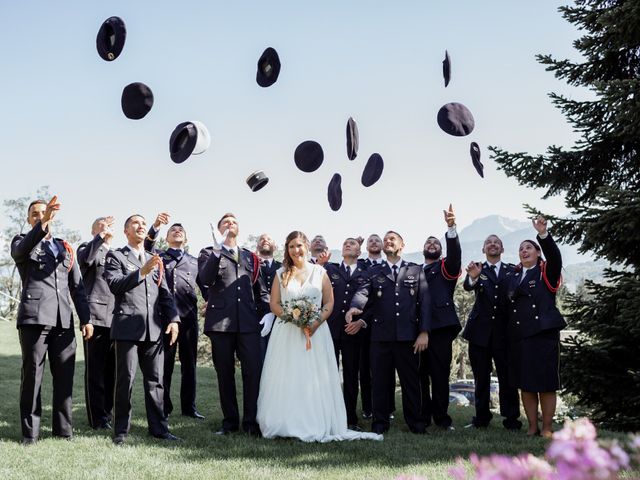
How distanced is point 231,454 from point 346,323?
9.37 feet

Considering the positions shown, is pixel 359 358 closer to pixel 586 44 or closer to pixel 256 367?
pixel 256 367

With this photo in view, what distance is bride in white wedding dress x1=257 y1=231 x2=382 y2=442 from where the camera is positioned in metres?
6.41

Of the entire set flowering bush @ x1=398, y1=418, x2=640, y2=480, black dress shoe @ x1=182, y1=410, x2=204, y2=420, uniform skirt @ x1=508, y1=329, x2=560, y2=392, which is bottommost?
black dress shoe @ x1=182, y1=410, x2=204, y2=420

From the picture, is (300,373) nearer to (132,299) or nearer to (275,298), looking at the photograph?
(275,298)

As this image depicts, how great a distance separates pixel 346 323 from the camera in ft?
26.3

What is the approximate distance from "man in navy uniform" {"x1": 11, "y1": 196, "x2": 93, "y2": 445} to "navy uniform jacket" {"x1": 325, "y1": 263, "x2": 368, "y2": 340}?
3.19 metres

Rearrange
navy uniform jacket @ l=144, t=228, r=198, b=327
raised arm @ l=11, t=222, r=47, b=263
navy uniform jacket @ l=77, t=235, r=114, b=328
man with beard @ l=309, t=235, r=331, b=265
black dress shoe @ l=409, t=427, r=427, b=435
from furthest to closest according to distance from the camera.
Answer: man with beard @ l=309, t=235, r=331, b=265
navy uniform jacket @ l=144, t=228, r=198, b=327
navy uniform jacket @ l=77, t=235, r=114, b=328
black dress shoe @ l=409, t=427, r=427, b=435
raised arm @ l=11, t=222, r=47, b=263

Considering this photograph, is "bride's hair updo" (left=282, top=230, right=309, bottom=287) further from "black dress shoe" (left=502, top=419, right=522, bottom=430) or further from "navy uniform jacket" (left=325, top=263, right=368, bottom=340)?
"black dress shoe" (left=502, top=419, right=522, bottom=430)

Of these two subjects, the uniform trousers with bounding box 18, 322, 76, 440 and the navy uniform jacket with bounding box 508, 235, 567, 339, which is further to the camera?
the navy uniform jacket with bounding box 508, 235, 567, 339

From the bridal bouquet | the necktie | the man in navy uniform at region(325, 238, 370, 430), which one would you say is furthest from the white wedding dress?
the necktie

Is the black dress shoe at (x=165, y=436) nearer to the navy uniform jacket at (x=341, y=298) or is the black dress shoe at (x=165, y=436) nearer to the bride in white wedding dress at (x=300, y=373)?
the bride in white wedding dress at (x=300, y=373)

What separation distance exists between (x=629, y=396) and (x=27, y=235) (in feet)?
20.6

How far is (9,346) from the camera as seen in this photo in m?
20.3

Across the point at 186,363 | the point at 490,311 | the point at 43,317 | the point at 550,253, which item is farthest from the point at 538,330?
the point at 43,317
